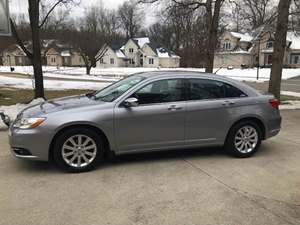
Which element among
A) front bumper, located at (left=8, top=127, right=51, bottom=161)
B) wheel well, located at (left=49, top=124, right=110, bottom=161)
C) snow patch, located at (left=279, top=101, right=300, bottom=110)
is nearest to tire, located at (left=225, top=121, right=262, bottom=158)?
wheel well, located at (left=49, top=124, right=110, bottom=161)

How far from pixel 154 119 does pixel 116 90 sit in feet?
3.05

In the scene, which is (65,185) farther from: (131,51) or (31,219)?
(131,51)

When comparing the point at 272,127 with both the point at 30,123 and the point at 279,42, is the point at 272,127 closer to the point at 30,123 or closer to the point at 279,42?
the point at 30,123

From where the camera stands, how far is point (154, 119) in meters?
5.35

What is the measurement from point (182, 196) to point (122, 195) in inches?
30.7

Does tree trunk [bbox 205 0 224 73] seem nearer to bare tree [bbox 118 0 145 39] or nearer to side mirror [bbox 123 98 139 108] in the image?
side mirror [bbox 123 98 139 108]

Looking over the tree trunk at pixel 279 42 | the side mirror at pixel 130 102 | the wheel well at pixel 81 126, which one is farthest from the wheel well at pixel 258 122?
the tree trunk at pixel 279 42

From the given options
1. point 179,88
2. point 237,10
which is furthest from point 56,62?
point 179,88

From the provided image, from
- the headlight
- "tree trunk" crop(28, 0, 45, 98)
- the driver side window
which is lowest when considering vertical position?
the headlight

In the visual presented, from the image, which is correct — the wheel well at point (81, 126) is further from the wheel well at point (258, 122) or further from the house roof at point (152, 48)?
the house roof at point (152, 48)

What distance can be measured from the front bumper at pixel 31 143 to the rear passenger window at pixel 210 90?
2.53 metres

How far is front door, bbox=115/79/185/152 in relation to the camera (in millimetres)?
Answer: 5219

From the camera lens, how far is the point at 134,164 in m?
5.47

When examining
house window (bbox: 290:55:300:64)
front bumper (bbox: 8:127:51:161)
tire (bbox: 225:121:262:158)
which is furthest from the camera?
house window (bbox: 290:55:300:64)
